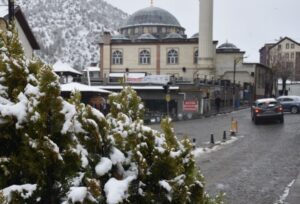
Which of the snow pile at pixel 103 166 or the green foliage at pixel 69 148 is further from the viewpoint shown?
the snow pile at pixel 103 166

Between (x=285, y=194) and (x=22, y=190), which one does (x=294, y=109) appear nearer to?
(x=285, y=194)

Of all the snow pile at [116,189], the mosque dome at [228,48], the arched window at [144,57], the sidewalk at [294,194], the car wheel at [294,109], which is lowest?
the sidewalk at [294,194]

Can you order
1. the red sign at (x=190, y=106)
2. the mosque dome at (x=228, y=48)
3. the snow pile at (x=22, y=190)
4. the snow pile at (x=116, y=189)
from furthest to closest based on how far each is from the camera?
the mosque dome at (x=228, y=48) → the red sign at (x=190, y=106) → the snow pile at (x=116, y=189) → the snow pile at (x=22, y=190)

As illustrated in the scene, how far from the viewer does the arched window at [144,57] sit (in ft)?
231

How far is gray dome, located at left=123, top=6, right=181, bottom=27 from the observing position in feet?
261

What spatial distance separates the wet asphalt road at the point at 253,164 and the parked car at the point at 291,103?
1395cm

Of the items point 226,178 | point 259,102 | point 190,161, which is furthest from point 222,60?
point 190,161

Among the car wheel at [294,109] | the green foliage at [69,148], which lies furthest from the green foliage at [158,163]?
the car wheel at [294,109]

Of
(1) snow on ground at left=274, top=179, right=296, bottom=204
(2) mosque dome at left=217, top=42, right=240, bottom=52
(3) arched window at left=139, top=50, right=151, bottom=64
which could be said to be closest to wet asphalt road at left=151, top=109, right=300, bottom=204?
(1) snow on ground at left=274, top=179, right=296, bottom=204

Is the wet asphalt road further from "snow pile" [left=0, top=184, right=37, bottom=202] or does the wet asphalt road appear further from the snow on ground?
"snow pile" [left=0, top=184, right=37, bottom=202]

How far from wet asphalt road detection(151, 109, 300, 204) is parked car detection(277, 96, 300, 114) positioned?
14.0 meters

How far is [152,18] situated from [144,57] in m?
11.6

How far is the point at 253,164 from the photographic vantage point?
55.5 ft

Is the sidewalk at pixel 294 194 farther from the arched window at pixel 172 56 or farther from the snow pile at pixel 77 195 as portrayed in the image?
the arched window at pixel 172 56
